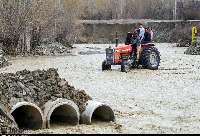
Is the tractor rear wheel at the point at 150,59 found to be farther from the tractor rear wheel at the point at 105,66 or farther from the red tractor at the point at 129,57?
the tractor rear wheel at the point at 105,66

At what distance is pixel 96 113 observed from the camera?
10078mm

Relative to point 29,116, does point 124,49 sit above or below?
above

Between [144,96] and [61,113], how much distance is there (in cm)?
355

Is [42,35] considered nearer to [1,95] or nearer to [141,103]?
[141,103]

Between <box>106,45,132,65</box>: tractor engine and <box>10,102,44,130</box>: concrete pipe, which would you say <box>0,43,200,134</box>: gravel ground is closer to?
<box>10,102,44,130</box>: concrete pipe

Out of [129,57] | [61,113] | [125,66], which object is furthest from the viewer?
[129,57]

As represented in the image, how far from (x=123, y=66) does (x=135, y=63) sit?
38.9 inches

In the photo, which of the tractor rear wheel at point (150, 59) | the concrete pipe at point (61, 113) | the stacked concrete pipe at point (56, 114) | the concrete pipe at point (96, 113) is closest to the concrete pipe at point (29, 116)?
the stacked concrete pipe at point (56, 114)

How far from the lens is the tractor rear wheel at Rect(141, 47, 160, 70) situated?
19.6 m

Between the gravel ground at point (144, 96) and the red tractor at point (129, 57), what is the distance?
0.35m

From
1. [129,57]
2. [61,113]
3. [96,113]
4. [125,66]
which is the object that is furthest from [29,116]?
[129,57]

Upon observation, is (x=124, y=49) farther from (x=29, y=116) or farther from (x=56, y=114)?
(x=29, y=116)

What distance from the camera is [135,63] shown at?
773 inches

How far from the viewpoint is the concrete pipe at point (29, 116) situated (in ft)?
29.3
